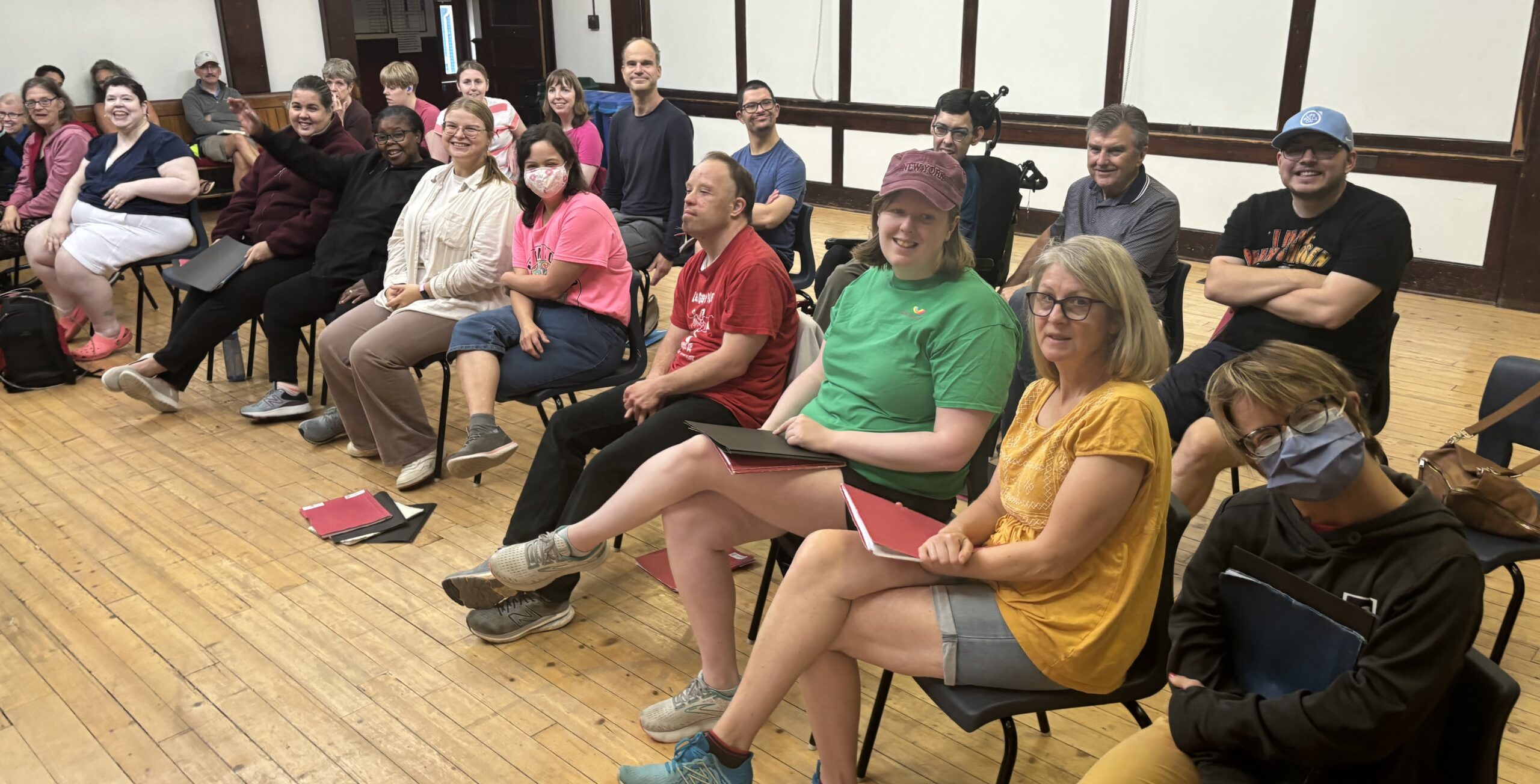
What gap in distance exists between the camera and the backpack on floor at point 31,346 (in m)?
4.95

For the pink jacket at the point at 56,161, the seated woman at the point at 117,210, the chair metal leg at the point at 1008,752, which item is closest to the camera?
the chair metal leg at the point at 1008,752

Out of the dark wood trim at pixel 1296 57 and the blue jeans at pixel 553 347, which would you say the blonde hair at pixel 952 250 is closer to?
the blue jeans at pixel 553 347

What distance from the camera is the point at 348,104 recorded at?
6230 mm

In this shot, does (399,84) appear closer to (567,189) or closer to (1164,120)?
(567,189)

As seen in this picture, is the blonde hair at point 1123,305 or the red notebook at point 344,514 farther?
the red notebook at point 344,514

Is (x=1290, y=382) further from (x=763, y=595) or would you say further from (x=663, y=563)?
(x=663, y=563)

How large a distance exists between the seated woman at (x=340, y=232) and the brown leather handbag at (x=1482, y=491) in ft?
11.7

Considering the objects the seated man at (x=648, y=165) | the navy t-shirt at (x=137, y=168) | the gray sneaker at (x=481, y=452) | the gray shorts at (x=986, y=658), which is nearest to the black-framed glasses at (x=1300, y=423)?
the gray shorts at (x=986, y=658)

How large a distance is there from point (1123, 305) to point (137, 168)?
5.14 metres

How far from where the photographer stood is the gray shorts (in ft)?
6.20

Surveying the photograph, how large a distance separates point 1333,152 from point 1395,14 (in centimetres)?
418

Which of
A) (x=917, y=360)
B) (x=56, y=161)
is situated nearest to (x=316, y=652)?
(x=917, y=360)

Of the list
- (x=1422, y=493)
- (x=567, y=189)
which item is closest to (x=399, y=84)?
(x=567, y=189)

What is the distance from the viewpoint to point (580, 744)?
8.18 feet
